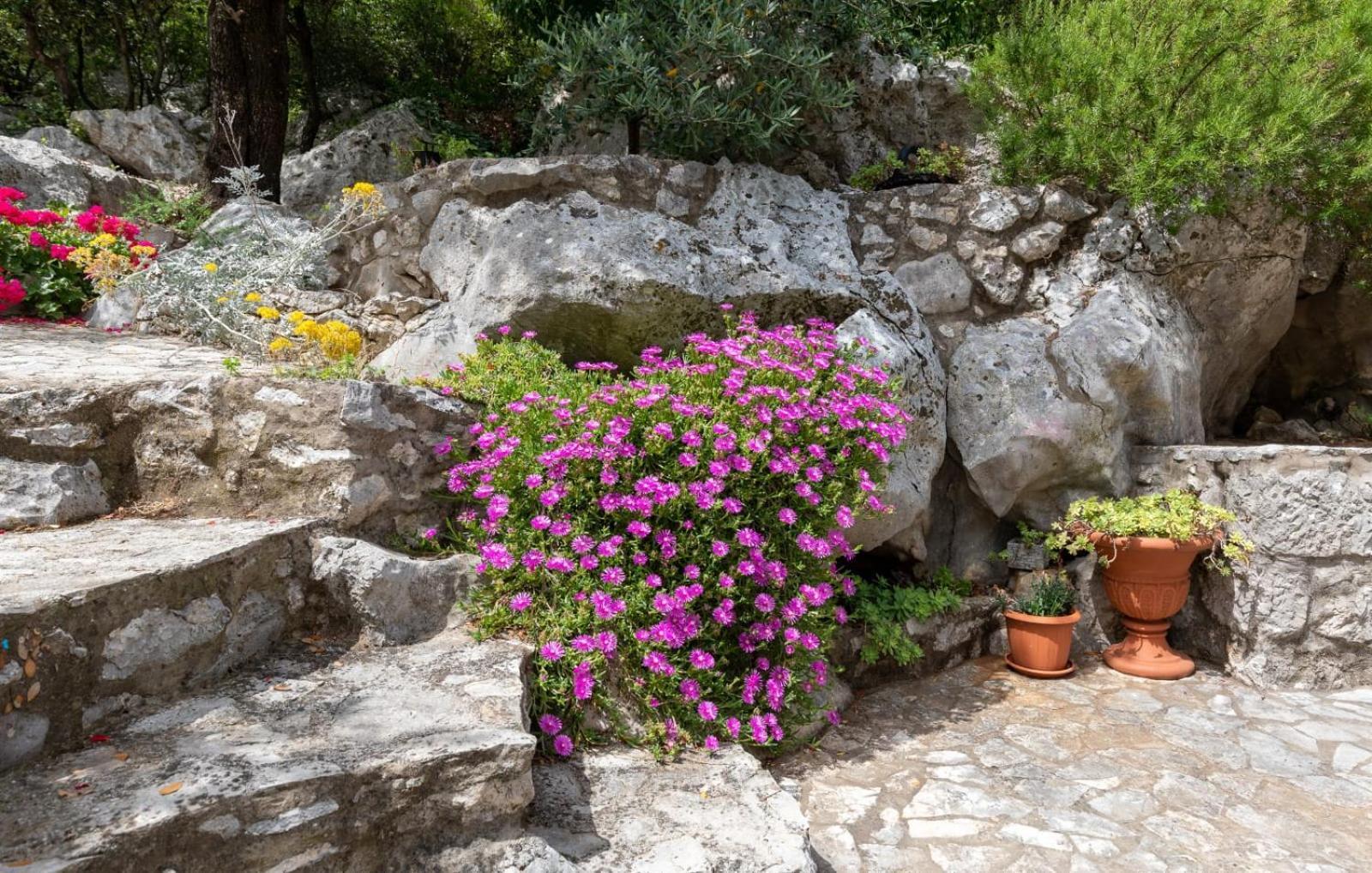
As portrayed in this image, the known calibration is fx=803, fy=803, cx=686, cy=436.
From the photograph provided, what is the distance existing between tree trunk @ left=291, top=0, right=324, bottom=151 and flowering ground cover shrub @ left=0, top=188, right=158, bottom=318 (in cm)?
420

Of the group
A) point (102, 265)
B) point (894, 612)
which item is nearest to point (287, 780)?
point (894, 612)

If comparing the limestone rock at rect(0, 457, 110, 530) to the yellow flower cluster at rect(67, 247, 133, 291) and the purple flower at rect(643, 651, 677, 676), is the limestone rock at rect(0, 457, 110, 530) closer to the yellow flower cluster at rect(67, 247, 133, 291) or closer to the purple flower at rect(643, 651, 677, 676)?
the purple flower at rect(643, 651, 677, 676)

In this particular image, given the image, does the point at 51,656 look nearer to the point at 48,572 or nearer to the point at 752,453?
the point at 48,572

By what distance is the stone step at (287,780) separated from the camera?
4.85 ft

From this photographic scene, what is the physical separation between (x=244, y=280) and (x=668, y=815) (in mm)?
3591

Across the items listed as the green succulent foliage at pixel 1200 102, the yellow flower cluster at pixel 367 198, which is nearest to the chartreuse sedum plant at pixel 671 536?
the yellow flower cluster at pixel 367 198

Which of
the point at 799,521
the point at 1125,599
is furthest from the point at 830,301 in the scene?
the point at 1125,599

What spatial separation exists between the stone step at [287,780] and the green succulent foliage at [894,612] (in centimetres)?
219

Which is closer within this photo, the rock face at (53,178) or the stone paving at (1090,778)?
the stone paving at (1090,778)

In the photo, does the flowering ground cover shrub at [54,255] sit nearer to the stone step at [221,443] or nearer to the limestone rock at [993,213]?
the stone step at [221,443]

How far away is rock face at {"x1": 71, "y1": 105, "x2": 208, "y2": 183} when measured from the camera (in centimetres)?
753

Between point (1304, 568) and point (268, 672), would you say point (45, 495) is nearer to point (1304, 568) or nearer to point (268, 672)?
point (268, 672)

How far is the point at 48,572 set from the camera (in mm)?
1961

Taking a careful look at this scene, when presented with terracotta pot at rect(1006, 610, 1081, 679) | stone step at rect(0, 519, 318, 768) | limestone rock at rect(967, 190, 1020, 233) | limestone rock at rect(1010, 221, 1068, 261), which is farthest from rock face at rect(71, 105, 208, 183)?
terracotta pot at rect(1006, 610, 1081, 679)
